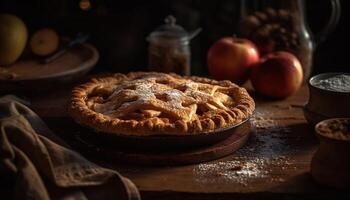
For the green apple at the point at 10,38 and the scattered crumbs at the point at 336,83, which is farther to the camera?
the green apple at the point at 10,38

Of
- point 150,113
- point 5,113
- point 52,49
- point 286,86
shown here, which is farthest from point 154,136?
point 52,49

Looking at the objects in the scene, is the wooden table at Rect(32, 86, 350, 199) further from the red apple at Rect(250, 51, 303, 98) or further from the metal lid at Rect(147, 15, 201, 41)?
the metal lid at Rect(147, 15, 201, 41)

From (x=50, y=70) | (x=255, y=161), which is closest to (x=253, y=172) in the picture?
(x=255, y=161)

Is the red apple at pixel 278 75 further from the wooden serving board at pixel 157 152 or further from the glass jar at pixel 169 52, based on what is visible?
the wooden serving board at pixel 157 152

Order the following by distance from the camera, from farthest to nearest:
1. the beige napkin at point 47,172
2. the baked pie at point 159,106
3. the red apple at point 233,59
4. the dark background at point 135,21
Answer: the dark background at point 135,21
the red apple at point 233,59
the baked pie at point 159,106
the beige napkin at point 47,172

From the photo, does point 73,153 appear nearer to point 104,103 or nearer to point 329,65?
point 104,103

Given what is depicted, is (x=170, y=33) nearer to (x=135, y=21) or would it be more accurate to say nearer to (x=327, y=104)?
(x=135, y=21)

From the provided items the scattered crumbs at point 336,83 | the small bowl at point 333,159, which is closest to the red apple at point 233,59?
the scattered crumbs at point 336,83
